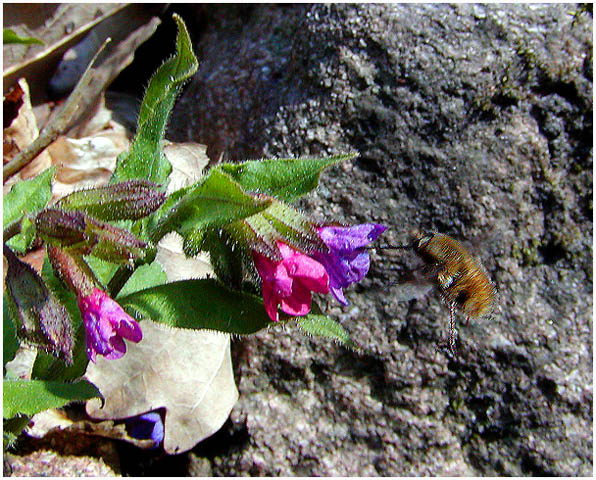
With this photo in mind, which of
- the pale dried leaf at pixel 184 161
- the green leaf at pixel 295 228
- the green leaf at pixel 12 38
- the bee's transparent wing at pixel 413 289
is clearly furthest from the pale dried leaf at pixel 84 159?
the bee's transparent wing at pixel 413 289

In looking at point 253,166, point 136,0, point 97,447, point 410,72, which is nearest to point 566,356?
point 410,72

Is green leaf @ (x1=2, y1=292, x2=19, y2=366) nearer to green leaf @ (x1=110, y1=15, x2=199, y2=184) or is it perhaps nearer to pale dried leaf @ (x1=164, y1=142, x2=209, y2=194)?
green leaf @ (x1=110, y1=15, x2=199, y2=184)

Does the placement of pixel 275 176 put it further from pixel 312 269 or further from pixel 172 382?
pixel 172 382

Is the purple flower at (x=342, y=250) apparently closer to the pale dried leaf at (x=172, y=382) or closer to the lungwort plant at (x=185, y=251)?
the lungwort plant at (x=185, y=251)

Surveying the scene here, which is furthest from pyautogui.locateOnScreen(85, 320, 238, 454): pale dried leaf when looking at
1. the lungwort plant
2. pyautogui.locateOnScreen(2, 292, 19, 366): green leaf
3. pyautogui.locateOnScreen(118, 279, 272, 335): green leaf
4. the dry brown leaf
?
pyautogui.locateOnScreen(118, 279, 272, 335): green leaf

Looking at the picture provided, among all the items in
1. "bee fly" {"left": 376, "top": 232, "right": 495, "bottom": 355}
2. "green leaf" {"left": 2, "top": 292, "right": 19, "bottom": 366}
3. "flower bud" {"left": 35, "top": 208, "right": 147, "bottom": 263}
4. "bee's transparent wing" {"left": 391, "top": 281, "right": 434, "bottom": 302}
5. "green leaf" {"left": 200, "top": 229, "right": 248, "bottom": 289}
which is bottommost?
"green leaf" {"left": 2, "top": 292, "right": 19, "bottom": 366}

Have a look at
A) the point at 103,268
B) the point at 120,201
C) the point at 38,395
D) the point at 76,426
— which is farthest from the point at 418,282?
the point at 76,426
